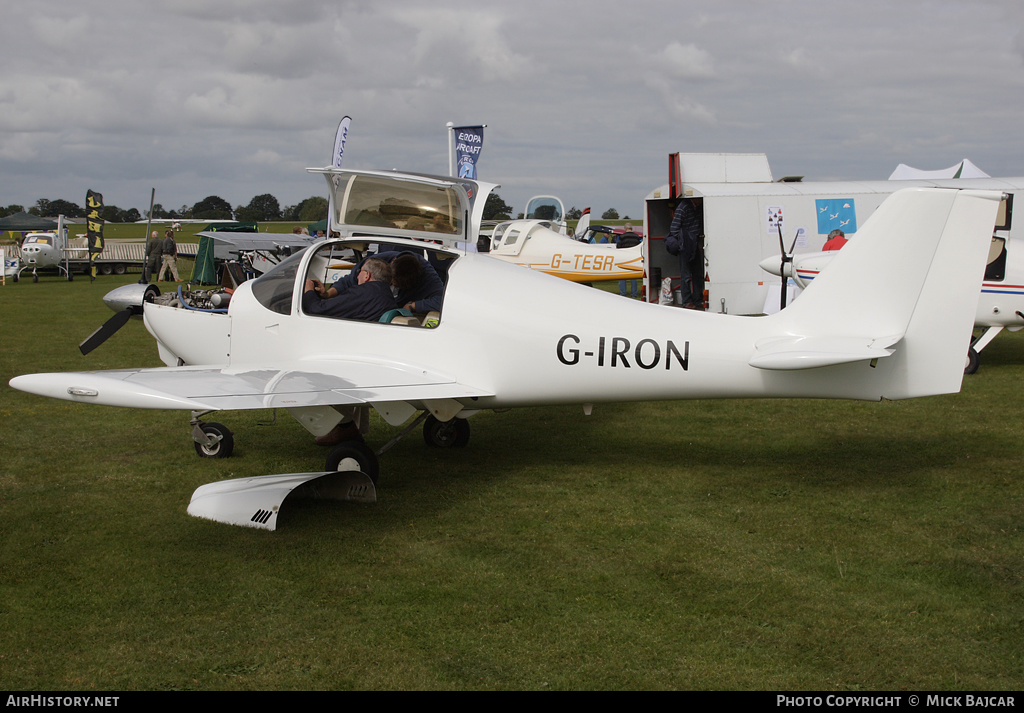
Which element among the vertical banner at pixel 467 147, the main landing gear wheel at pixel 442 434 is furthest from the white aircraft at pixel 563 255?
the main landing gear wheel at pixel 442 434

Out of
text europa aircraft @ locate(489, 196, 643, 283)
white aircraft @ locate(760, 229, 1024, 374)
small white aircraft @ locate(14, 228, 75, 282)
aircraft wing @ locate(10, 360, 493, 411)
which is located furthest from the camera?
small white aircraft @ locate(14, 228, 75, 282)

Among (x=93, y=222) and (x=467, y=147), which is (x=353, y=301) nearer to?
(x=467, y=147)

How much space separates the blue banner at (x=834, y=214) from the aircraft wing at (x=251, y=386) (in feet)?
35.9

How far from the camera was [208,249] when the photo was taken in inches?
1093

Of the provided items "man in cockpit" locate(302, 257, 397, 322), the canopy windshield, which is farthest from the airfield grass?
the canopy windshield

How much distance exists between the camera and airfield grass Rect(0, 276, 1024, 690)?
12.3ft

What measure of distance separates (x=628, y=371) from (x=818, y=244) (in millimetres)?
10495

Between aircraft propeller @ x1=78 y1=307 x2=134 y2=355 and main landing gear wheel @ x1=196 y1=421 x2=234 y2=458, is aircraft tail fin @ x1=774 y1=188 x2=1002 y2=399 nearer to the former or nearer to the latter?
main landing gear wheel @ x1=196 y1=421 x2=234 y2=458

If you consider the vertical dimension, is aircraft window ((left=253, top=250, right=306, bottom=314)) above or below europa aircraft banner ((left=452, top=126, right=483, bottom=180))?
below

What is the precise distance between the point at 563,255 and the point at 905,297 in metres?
16.9

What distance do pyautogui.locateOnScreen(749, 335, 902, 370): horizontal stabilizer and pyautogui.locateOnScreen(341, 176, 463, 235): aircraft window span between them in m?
2.78

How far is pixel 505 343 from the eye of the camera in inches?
239

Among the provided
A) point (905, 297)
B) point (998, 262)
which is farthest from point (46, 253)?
point (905, 297)
